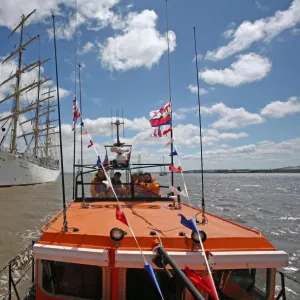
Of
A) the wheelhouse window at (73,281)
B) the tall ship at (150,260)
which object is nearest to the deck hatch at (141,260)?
the tall ship at (150,260)

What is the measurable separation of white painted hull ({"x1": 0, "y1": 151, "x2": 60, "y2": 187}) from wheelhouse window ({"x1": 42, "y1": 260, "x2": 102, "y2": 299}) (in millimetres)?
46902

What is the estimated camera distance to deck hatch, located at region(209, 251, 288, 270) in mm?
3375

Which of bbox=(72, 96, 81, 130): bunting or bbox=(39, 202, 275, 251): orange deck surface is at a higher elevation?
bbox=(72, 96, 81, 130): bunting

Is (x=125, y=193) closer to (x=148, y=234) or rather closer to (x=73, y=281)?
(x=73, y=281)

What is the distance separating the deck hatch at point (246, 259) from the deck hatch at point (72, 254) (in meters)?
1.36

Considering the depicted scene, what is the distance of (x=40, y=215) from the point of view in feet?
63.4

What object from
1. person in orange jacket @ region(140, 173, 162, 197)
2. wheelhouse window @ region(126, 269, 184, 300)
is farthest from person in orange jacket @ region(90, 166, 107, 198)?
wheelhouse window @ region(126, 269, 184, 300)

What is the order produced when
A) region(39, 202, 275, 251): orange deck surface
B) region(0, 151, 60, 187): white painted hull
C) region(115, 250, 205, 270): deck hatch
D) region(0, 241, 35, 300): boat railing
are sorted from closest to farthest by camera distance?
region(115, 250, 205, 270): deck hatch, region(39, 202, 275, 251): orange deck surface, region(0, 241, 35, 300): boat railing, region(0, 151, 60, 187): white painted hull

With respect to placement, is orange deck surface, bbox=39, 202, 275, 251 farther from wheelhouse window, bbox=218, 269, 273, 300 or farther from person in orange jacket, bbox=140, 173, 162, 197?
person in orange jacket, bbox=140, 173, 162, 197

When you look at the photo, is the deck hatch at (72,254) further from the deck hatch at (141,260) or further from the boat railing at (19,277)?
the boat railing at (19,277)

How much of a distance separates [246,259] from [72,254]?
220 centimetres

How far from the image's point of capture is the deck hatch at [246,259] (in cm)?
338

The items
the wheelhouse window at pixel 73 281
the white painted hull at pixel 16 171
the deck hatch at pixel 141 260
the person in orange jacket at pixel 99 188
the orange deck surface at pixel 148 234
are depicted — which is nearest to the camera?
the deck hatch at pixel 141 260

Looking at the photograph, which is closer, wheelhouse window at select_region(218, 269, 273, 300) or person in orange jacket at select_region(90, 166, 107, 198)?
wheelhouse window at select_region(218, 269, 273, 300)
